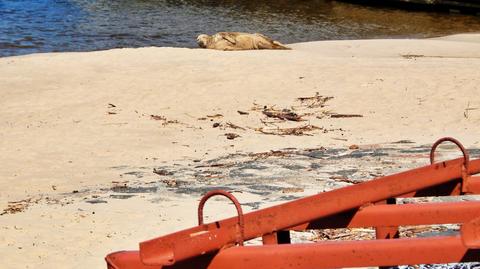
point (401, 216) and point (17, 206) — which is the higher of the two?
point (401, 216)

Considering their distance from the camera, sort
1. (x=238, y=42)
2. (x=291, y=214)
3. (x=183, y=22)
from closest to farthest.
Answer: (x=291, y=214) < (x=238, y=42) < (x=183, y=22)

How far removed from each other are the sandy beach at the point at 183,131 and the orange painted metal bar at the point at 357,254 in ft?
7.26

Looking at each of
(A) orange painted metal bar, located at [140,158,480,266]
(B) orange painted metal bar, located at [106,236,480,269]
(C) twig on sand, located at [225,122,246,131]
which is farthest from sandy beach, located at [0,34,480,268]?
(B) orange painted metal bar, located at [106,236,480,269]

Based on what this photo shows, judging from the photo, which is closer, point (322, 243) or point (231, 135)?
point (322, 243)

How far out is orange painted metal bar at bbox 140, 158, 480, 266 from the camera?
3.62 m

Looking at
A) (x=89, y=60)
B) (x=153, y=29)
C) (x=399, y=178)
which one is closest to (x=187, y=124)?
(x=89, y=60)

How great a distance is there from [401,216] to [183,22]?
82.0ft

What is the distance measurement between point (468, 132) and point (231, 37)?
10.2 m

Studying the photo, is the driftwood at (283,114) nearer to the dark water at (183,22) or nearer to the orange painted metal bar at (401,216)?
the orange painted metal bar at (401,216)

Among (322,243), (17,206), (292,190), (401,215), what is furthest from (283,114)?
(322,243)

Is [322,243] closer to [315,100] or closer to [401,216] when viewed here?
[401,216]

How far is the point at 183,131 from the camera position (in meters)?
11.8

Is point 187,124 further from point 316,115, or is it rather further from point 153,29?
point 153,29

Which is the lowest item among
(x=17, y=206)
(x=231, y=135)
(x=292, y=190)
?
(x=231, y=135)
